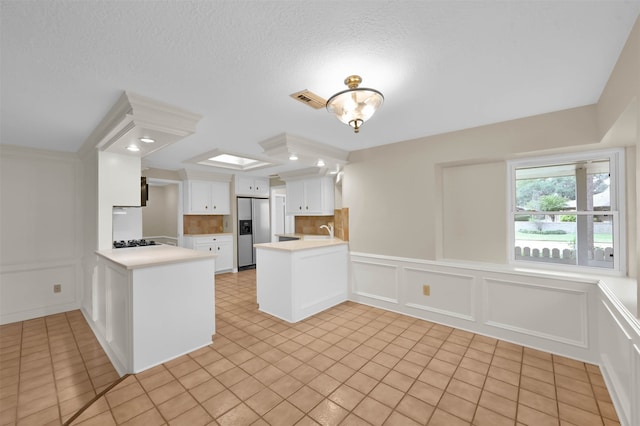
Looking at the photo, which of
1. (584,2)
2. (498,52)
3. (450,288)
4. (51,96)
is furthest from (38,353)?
(584,2)

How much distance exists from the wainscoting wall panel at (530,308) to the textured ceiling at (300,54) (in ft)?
5.11

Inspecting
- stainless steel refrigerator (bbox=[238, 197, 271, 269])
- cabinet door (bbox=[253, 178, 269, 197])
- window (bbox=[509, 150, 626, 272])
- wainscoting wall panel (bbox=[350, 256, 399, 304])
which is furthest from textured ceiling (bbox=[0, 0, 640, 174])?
cabinet door (bbox=[253, 178, 269, 197])

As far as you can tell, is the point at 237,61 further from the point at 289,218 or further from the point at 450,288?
the point at 289,218

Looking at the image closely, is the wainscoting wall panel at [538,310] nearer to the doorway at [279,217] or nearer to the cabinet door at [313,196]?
the cabinet door at [313,196]

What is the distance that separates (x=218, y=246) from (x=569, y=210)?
5782 mm

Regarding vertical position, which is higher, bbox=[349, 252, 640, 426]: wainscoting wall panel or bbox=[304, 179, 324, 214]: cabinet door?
bbox=[304, 179, 324, 214]: cabinet door

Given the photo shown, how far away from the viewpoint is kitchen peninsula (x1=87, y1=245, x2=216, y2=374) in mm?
2289

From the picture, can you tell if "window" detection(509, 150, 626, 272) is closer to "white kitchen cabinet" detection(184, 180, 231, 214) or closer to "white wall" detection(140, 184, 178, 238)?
"white kitchen cabinet" detection(184, 180, 231, 214)

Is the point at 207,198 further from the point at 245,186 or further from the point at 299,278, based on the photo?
the point at 299,278

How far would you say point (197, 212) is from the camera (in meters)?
5.77

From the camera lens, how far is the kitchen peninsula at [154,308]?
7.51 feet

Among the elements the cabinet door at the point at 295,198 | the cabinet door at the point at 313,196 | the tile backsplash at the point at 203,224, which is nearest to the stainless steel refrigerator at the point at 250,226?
the tile backsplash at the point at 203,224

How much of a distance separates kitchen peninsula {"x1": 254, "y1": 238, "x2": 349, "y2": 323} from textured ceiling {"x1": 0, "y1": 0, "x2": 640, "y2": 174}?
1.72m

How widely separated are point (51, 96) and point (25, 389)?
2.30m
